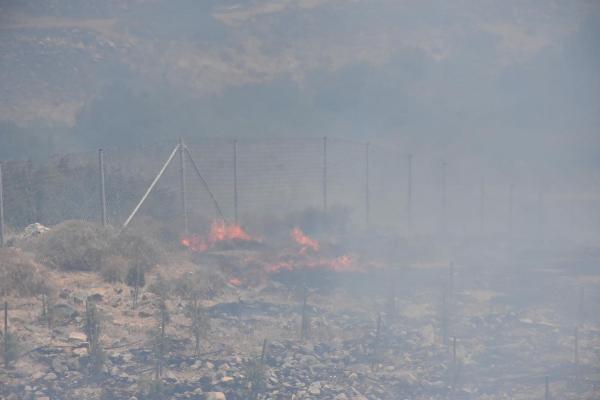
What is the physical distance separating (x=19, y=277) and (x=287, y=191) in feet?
55.0

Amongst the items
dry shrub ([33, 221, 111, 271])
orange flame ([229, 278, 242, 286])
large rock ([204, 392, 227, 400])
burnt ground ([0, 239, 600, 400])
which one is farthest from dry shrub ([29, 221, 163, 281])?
large rock ([204, 392, 227, 400])

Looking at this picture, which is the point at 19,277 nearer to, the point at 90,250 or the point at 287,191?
the point at 90,250

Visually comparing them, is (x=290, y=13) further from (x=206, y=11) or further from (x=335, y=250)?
(x=335, y=250)

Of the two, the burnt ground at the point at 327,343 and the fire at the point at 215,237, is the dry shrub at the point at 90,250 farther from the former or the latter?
the fire at the point at 215,237

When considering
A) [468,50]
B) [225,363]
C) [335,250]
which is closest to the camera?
[225,363]

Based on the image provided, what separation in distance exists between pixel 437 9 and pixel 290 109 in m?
21.7

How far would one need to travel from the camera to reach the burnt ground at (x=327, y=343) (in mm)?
9398

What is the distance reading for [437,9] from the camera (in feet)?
190

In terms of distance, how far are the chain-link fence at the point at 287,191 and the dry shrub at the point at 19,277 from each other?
11.3 feet

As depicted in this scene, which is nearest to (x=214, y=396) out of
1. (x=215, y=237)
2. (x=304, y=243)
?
(x=215, y=237)

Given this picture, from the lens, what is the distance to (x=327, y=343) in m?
11.7

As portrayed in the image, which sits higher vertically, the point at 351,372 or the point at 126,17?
the point at 126,17

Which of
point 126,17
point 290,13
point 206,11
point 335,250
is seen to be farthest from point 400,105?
point 335,250

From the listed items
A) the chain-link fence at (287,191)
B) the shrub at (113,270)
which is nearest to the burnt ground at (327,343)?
the shrub at (113,270)
